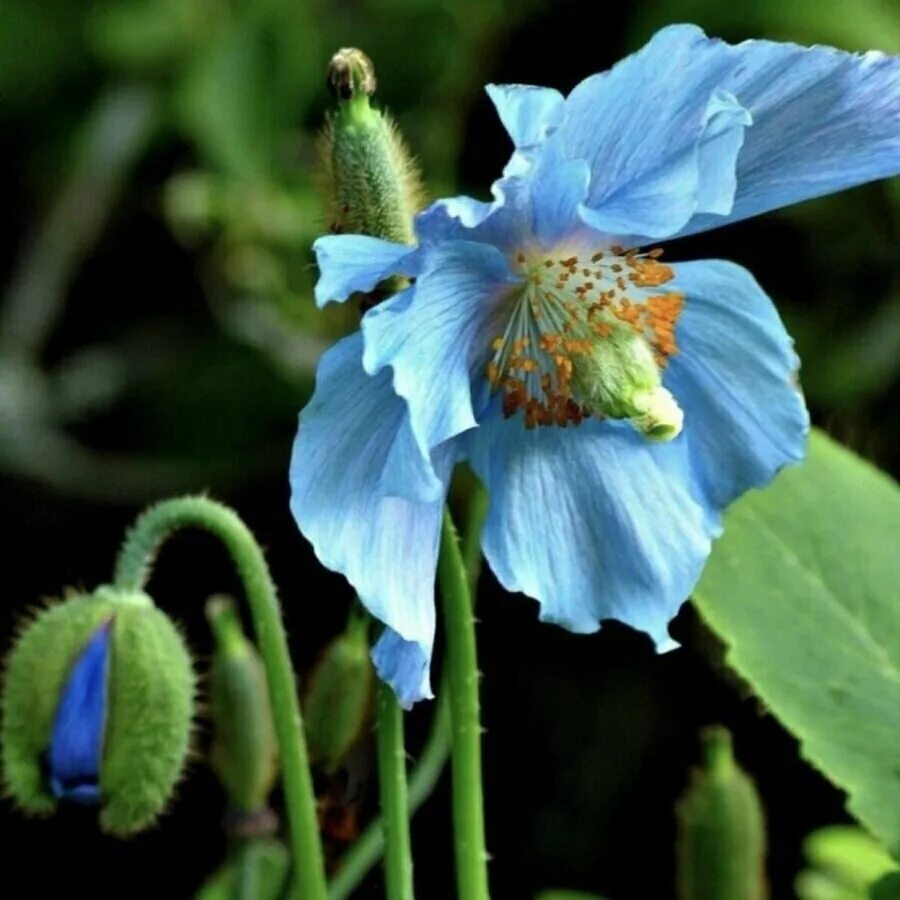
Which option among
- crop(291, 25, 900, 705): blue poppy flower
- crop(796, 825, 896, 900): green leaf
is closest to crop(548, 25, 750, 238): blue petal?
crop(291, 25, 900, 705): blue poppy flower

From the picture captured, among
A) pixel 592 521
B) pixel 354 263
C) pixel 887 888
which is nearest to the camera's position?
pixel 354 263

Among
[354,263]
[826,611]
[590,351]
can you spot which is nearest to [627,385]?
[590,351]

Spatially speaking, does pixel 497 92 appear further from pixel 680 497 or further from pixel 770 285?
pixel 770 285

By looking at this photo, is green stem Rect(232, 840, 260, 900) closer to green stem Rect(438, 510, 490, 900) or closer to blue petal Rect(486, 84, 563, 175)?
green stem Rect(438, 510, 490, 900)

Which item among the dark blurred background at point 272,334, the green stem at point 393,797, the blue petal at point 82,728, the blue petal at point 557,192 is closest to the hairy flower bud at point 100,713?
the blue petal at point 82,728

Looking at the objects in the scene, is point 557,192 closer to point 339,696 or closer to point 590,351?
point 590,351

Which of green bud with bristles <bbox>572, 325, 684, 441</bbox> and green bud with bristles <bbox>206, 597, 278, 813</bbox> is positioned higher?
green bud with bristles <bbox>572, 325, 684, 441</bbox>
